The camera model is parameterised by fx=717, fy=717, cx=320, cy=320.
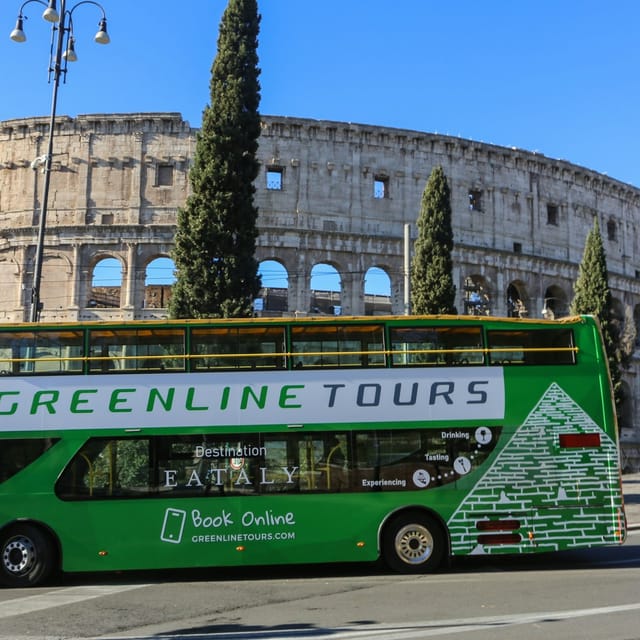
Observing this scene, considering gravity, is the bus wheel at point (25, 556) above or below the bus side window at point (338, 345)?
below

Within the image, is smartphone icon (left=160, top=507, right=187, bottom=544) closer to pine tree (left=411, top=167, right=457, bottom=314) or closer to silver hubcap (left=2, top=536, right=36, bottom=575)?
silver hubcap (left=2, top=536, right=36, bottom=575)

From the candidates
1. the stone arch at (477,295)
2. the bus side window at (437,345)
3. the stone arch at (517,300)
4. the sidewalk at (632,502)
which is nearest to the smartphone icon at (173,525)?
the bus side window at (437,345)

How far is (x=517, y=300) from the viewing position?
40.2 m

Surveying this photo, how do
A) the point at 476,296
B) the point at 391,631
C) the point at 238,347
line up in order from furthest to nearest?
the point at 476,296, the point at 238,347, the point at 391,631

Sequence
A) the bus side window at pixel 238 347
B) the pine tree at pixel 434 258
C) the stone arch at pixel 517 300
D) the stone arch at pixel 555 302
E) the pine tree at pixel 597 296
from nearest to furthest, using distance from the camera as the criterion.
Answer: the bus side window at pixel 238 347 → the pine tree at pixel 434 258 → the pine tree at pixel 597 296 → the stone arch at pixel 517 300 → the stone arch at pixel 555 302

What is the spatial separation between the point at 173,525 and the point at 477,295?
3280 cm

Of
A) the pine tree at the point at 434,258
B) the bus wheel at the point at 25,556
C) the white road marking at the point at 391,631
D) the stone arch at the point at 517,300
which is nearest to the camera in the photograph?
the white road marking at the point at 391,631

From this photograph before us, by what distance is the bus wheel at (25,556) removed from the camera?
32.3 feet

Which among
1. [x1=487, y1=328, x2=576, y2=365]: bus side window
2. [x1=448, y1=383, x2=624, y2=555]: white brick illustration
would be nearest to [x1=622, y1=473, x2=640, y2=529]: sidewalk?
[x1=448, y1=383, x2=624, y2=555]: white brick illustration

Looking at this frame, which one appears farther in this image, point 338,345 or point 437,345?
point 437,345

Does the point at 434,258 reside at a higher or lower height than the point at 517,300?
lower

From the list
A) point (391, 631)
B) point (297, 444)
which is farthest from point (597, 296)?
point (391, 631)

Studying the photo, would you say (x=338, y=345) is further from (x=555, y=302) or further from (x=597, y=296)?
(x=555, y=302)

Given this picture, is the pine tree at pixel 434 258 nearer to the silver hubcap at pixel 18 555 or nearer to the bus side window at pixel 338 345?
the bus side window at pixel 338 345
